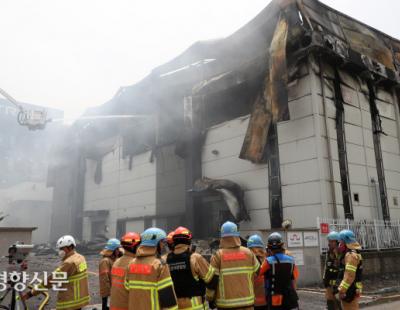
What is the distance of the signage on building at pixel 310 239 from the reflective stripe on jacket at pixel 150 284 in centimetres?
799

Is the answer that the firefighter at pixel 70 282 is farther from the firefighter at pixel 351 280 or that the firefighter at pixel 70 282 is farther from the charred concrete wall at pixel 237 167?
the charred concrete wall at pixel 237 167

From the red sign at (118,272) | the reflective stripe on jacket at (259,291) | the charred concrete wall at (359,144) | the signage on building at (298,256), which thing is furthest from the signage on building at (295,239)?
the red sign at (118,272)

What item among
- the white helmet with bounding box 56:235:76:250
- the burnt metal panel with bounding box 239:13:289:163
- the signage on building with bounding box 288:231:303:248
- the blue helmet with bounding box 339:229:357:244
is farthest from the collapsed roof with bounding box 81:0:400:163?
the white helmet with bounding box 56:235:76:250

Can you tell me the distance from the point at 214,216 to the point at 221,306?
1316 cm

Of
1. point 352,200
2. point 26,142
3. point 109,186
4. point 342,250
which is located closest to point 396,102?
point 352,200

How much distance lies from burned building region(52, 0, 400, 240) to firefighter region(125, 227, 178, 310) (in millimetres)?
9515

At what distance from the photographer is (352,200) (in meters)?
13.7

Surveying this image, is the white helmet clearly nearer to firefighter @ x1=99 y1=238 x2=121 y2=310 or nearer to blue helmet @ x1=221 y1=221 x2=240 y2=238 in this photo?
firefighter @ x1=99 y1=238 x2=121 y2=310

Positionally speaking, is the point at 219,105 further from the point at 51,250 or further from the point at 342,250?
the point at 51,250

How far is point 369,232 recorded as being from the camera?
1293 cm

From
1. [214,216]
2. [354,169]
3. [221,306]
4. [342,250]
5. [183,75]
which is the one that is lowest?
[221,306]

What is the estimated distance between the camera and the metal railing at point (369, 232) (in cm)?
1201

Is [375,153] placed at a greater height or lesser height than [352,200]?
greater

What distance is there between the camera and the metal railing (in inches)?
473
